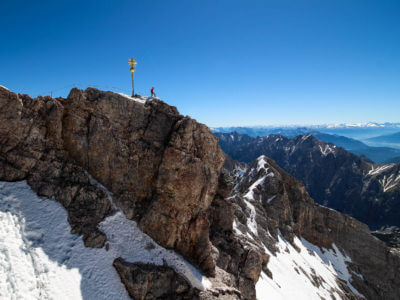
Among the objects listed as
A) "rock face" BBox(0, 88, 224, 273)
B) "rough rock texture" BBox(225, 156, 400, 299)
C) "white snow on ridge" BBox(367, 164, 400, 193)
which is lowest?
"white snow on ridge" BBox(367, 164, 400, 193)

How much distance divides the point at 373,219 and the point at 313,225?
166 meters

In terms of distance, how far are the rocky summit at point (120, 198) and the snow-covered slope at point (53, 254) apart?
8cm

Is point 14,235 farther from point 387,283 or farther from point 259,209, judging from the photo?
point 387,283

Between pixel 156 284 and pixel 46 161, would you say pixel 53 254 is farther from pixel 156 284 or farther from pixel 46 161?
pixel 46 161

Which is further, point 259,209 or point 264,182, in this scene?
point 264,182

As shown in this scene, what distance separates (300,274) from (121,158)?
138 ft

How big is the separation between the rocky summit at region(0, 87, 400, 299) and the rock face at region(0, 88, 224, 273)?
0.32 ft

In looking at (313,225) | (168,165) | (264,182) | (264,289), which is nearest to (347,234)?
(313,225)

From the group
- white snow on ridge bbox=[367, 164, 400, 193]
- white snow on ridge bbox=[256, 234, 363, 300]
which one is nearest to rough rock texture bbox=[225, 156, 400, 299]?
white snow on ridge bbox=[256, 234, 363, 300]

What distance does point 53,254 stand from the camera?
14.9 metres

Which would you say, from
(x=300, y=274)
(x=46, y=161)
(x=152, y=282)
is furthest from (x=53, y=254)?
(x=300, y=274)

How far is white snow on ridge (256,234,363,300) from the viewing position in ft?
104

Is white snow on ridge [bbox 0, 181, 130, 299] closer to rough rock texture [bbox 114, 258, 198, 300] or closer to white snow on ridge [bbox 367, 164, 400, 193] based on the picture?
rough rock texture [bbox 114, 258, 198, 300]

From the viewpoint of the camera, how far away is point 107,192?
20.7m
